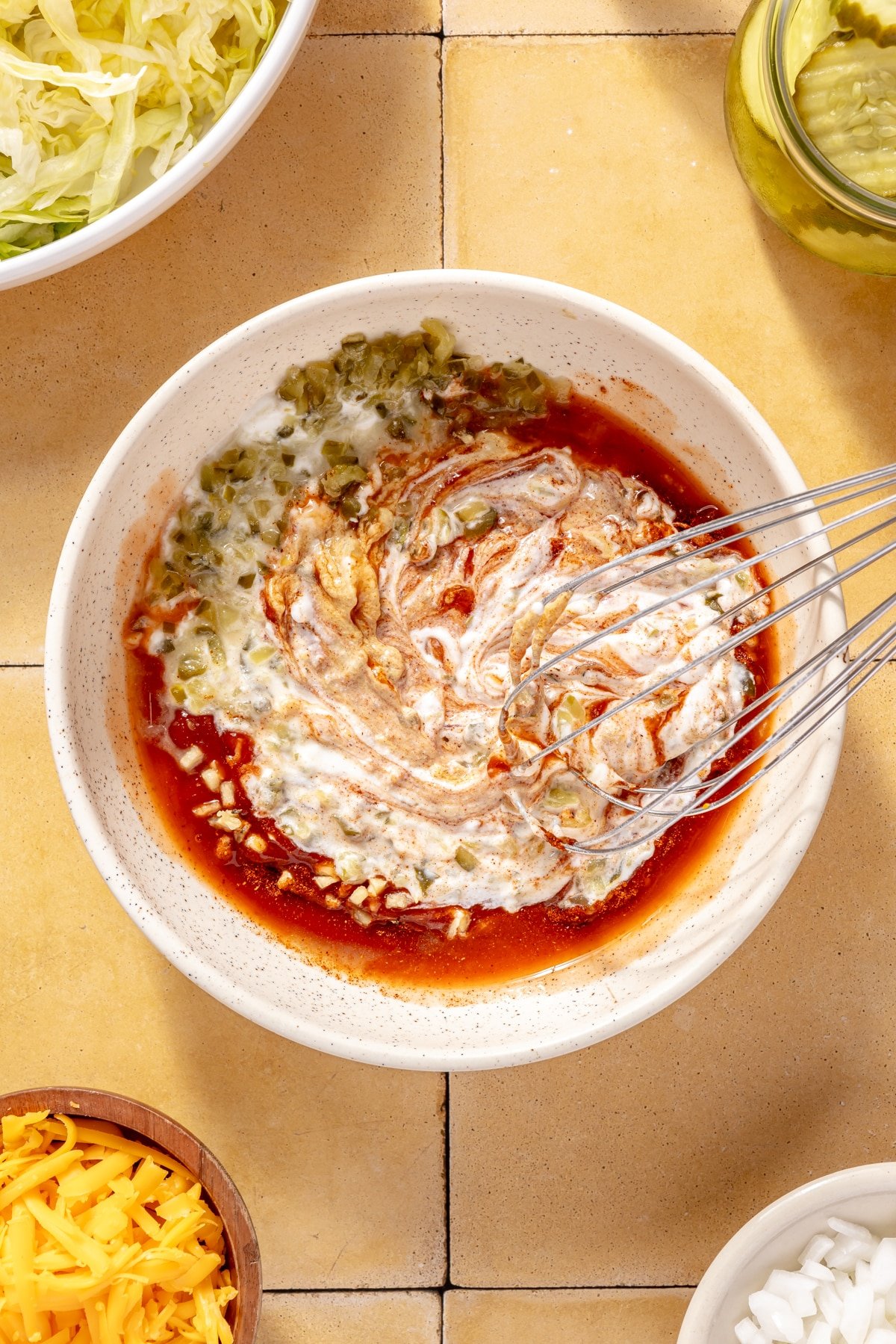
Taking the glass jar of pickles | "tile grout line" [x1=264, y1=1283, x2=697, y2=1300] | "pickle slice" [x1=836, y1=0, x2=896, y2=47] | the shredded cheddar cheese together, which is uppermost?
"pickle slice" [x1=836, y1=0, x2=896, y2=47]

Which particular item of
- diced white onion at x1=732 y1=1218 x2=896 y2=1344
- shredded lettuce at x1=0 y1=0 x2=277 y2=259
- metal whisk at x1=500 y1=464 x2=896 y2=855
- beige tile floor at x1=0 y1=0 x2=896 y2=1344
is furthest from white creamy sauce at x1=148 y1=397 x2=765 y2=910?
diced white onion at x1=732 y1=1218 x2=896 y2=1344

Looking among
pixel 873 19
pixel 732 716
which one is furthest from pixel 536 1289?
pixel 873 19

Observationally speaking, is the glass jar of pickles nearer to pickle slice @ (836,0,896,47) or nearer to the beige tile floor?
pickle slice @ (836,0,896,47)

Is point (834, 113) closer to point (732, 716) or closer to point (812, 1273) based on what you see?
point (732, 716)

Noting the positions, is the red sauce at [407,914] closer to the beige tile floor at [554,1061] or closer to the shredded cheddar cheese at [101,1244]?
the beige tile floor at [554,1061]

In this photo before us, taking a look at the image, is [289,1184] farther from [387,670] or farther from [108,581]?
[108,581]

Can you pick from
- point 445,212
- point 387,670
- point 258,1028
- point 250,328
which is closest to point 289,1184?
point 258,1028
